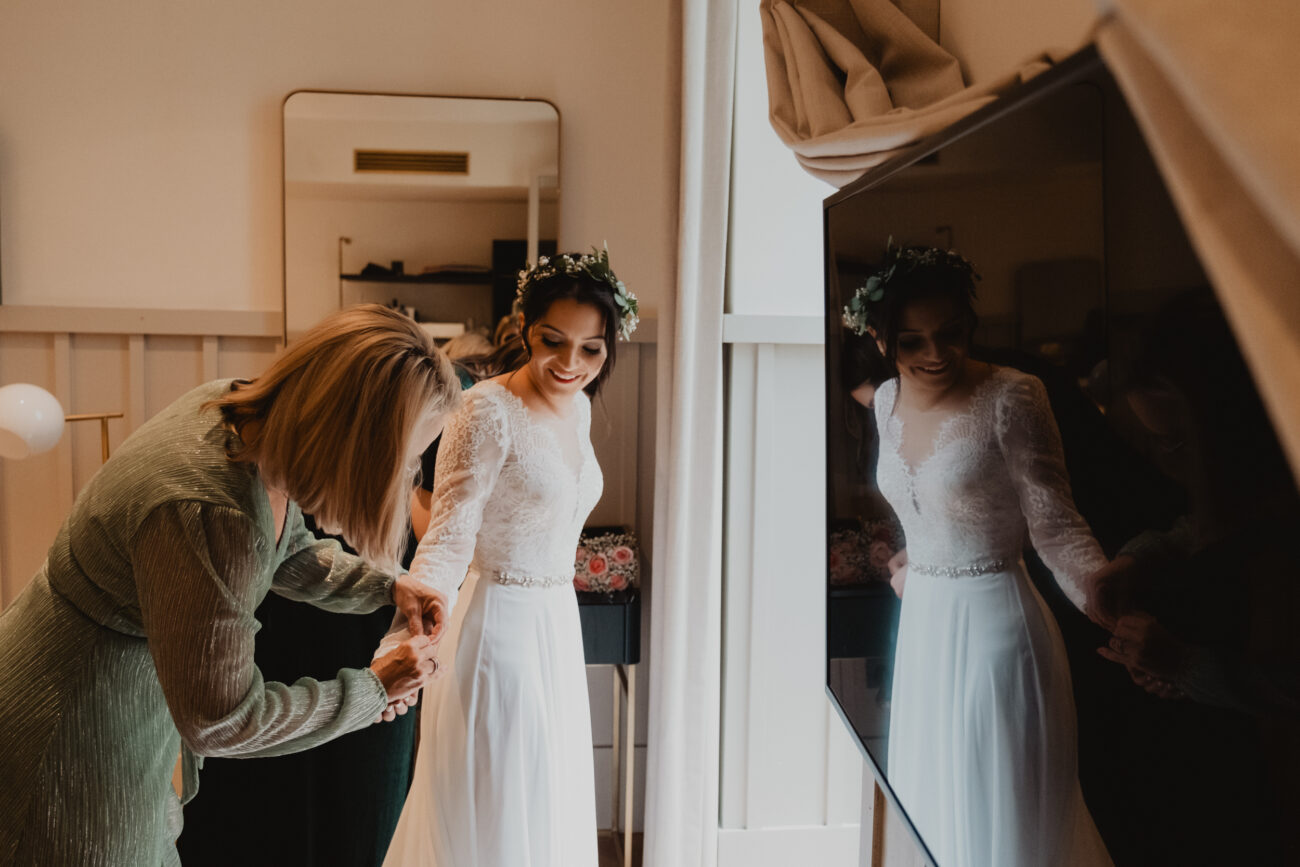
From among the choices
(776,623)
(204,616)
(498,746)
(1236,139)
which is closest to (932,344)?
(1236,139)

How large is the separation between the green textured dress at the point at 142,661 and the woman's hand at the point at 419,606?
0.92 feet

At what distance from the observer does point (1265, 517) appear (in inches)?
19.6

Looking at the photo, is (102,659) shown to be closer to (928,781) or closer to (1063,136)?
(928,781)

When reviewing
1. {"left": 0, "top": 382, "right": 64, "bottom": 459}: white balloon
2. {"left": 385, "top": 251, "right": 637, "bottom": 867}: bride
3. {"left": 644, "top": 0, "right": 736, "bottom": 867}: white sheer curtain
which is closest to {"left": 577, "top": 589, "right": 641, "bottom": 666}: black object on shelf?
{"left": 644, "top": 0, "right": 736, "bottom": 867}: white sheer curtain

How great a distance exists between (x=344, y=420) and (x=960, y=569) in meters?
0.79

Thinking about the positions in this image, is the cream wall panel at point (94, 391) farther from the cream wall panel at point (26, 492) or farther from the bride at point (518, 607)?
the bride at point (518, 607)

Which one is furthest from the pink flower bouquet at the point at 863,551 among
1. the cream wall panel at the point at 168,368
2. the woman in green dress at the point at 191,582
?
the cream wall panel at the point at 168,368

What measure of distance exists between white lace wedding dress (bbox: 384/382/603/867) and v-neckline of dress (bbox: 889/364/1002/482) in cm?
101

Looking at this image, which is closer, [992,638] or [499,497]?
[992,638]

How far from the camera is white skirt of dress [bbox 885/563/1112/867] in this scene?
0.76 m

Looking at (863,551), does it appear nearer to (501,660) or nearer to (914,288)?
(914,288)

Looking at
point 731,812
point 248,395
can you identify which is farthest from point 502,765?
point 248,395

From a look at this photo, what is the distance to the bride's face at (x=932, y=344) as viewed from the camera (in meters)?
0.94

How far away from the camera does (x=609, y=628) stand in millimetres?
2617
